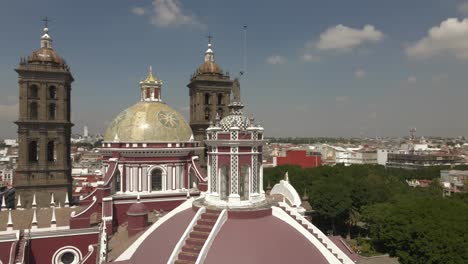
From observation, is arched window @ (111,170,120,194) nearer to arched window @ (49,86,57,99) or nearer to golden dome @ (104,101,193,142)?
golden dome @ (104,101,193,142)

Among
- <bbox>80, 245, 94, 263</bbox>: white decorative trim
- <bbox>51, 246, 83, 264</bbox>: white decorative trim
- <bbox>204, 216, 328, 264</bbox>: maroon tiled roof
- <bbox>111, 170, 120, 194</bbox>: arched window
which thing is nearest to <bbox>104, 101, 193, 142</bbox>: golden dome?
<bbox>111, 170, 120, 194</bbox>: arched window

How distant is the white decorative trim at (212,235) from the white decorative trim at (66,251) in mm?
11075

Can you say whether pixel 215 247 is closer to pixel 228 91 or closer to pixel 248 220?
pixel 248 220

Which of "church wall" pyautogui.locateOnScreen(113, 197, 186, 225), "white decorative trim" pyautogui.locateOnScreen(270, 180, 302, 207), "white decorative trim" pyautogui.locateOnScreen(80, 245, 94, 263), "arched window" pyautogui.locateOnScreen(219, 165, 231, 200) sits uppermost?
"arched window" pyautogui.locateOnScreen(219, 165, 231, 200)

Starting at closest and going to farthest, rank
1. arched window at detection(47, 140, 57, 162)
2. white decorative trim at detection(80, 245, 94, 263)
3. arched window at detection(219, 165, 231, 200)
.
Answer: arched window at detection(219, 165, 231, 200), white decorative trim at detection(80, 245, 94, 263), arched window at detection(47, 140, 57, 162)

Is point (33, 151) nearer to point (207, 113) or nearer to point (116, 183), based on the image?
point (116, 183)

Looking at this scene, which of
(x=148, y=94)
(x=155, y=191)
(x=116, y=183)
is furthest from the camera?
(x=148, y=94)

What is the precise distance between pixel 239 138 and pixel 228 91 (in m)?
25.5

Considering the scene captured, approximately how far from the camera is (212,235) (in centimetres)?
1196

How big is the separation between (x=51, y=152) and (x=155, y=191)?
14383 millimetres

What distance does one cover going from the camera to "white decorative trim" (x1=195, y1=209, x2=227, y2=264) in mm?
11308

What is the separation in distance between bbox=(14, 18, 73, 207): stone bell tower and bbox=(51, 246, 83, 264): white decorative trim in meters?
11.1

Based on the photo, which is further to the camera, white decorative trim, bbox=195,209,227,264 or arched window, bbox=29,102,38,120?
arched window, bbox=29,102,38,120

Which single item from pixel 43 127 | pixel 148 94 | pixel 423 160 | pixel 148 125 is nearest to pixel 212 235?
pixel 148 125
